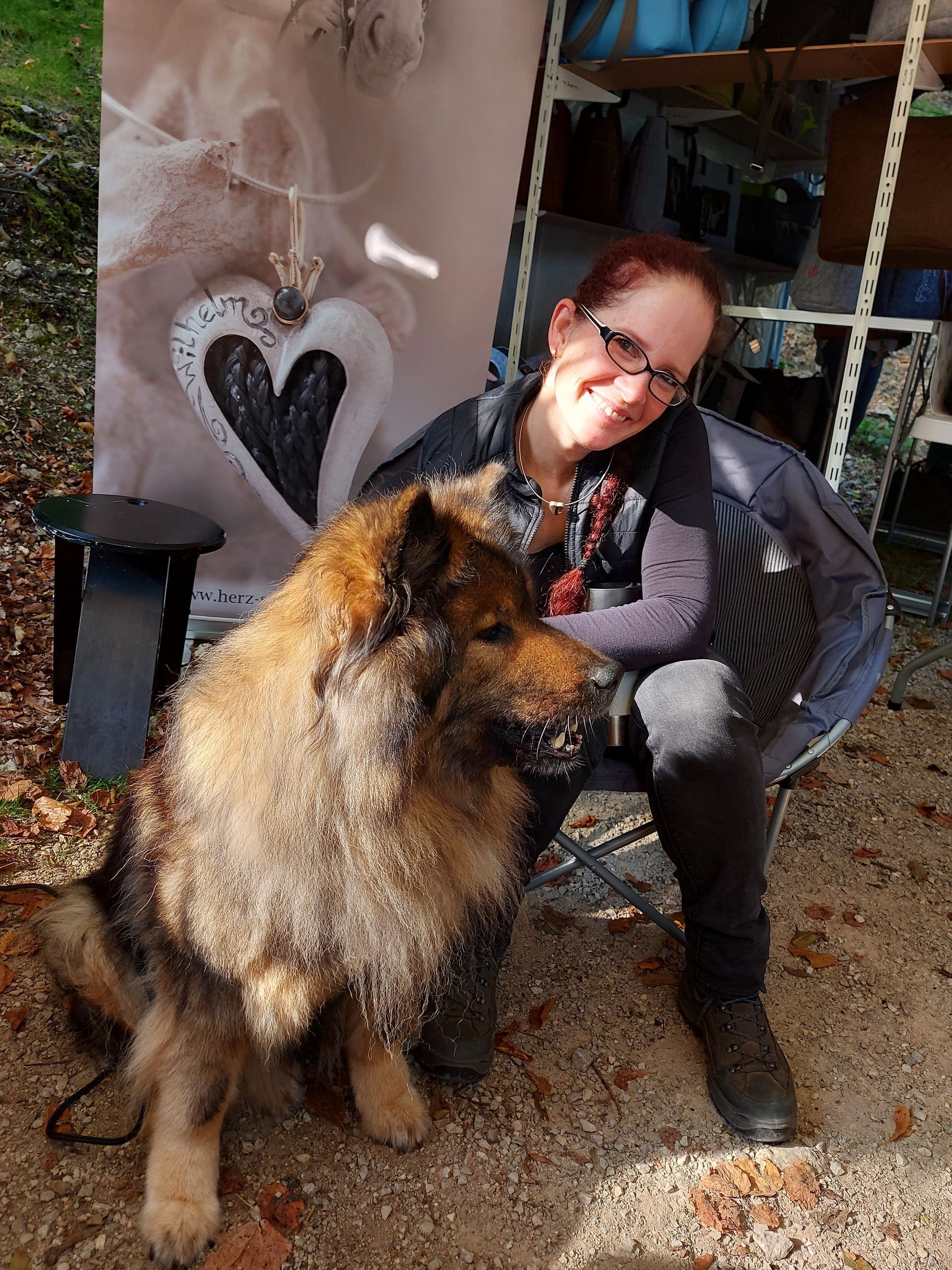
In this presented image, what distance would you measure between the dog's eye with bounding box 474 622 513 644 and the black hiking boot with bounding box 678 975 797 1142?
1.21 meters

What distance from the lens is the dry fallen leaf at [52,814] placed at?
2.73 metres

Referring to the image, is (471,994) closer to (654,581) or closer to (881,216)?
(654,581)

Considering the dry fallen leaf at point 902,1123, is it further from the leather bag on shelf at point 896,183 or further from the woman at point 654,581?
the leather bag on shelf at point 896,183

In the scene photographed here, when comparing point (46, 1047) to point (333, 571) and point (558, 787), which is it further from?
point (333, 571)

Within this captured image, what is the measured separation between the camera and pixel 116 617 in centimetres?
286

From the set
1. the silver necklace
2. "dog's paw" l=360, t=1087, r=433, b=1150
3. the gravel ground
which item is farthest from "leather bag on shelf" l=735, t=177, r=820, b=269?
"dog's paw" l=360, t=1087, r=433, b=1150

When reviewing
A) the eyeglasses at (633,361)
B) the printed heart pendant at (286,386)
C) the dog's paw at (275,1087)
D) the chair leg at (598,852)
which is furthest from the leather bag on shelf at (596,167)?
the dog's paw at (275,1087)

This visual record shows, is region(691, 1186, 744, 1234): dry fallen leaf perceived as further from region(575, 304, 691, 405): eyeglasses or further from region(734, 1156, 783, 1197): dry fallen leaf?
region(575, 304, 691, 405): eyeglasses

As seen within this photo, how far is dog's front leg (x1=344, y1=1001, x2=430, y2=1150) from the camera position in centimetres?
186

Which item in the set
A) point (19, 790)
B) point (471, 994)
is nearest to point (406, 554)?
point (471, 994)

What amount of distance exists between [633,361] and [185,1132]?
1820 millimetres

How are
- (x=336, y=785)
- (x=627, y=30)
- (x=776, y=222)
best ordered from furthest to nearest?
1. (x=776, y=222)
2. (x=627, y=30)
3. (x=336, y=785)

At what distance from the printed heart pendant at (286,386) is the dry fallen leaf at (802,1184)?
243 cm

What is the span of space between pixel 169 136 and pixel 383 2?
0.90m
